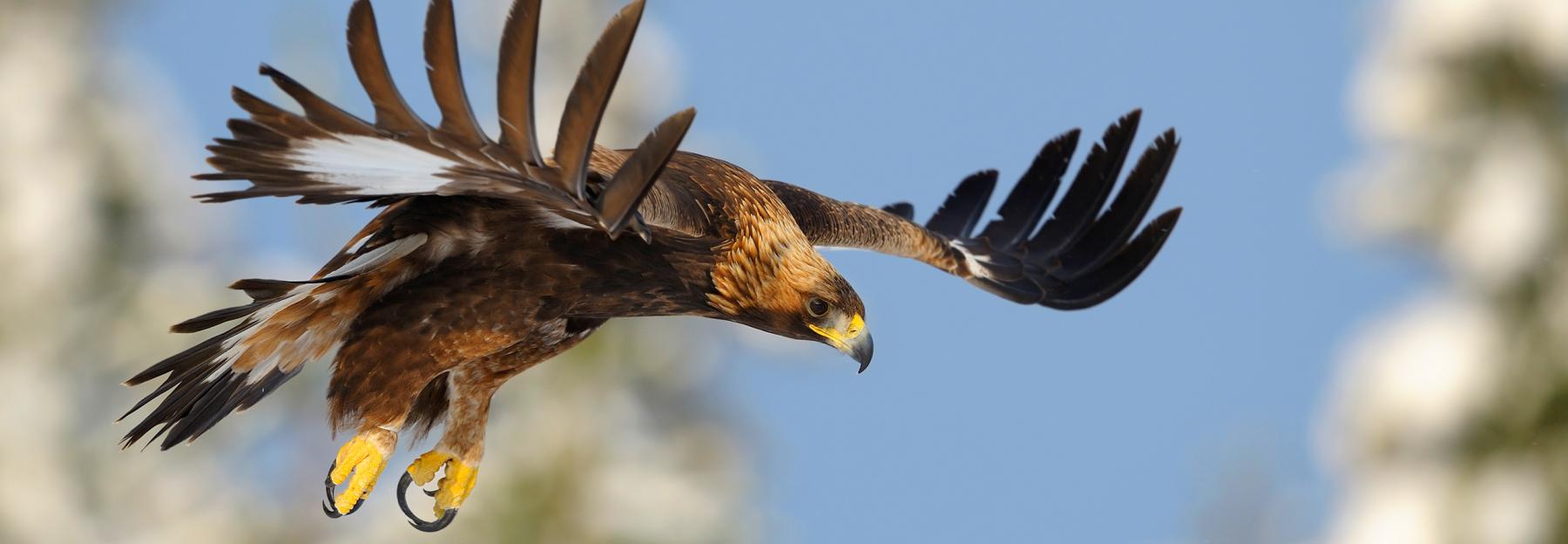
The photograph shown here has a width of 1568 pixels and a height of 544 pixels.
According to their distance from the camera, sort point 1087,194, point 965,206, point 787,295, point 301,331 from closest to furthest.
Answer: point 787,295 < point 301,331 < point 1087,194 < point 965,206

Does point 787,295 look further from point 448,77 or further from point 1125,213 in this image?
point 1125,213

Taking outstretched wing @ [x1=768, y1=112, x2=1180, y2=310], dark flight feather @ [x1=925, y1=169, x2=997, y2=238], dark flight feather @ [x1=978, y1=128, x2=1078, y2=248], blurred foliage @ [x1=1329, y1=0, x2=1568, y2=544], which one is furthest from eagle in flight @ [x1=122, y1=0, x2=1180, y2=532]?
blurred foliage @ [x1=1329, y1=0, x2=1568, y2=544]

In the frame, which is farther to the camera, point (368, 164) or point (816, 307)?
point (816, 307)

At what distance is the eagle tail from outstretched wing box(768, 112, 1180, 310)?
63.2 inches

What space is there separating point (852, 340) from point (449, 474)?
1.10m

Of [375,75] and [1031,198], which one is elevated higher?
[1031,198]

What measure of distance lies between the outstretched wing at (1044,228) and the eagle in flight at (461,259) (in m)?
1.21

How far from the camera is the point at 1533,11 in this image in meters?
12.2

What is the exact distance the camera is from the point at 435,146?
3.65 metres

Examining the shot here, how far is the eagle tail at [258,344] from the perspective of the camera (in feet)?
14.5

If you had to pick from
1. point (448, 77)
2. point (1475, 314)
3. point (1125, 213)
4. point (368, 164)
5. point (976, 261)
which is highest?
point (1475, 314)

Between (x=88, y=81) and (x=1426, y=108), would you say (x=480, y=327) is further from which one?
(x=88, y=81)

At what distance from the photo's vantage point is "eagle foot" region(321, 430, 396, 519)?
14.8ft

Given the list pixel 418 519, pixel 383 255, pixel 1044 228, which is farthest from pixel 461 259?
pixel 1044 228
